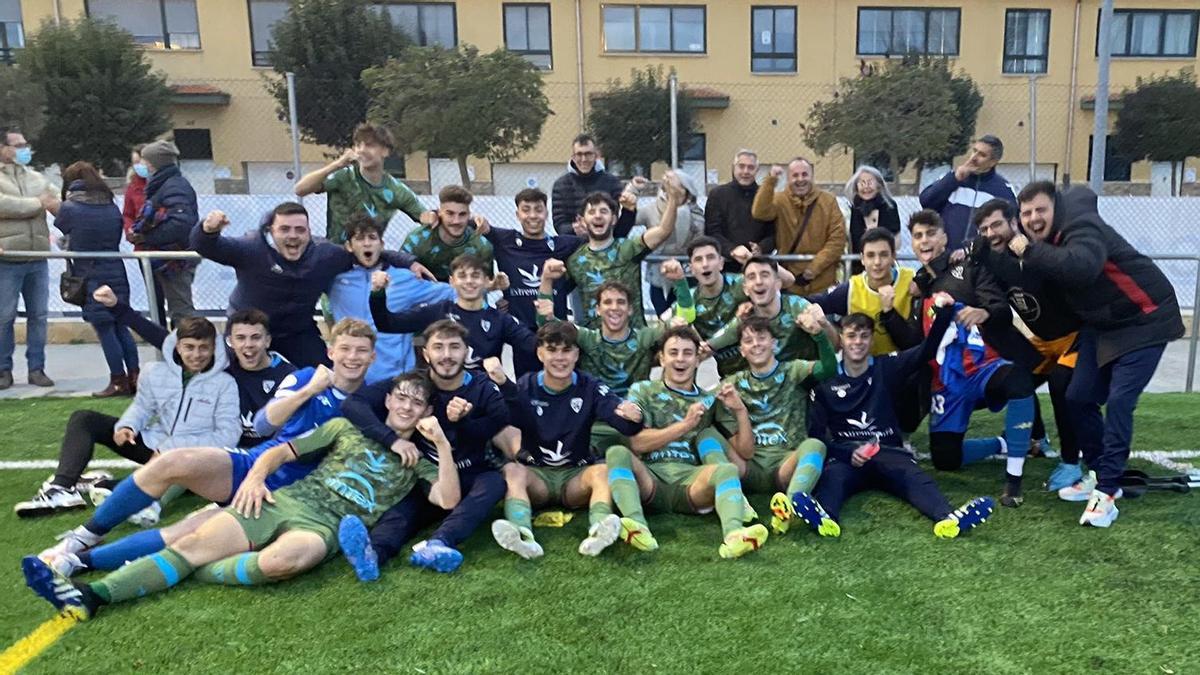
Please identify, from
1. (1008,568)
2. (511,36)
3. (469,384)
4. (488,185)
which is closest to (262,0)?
(511,36)

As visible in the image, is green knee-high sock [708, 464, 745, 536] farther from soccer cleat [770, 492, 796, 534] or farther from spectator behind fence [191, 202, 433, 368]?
spectator behind fence [191, 202, 433, 368]

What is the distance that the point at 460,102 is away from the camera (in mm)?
17219

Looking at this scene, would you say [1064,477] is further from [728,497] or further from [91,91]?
[91,91]

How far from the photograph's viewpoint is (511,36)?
23781mm

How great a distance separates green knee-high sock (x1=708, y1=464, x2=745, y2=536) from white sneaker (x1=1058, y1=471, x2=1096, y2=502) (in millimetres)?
1755

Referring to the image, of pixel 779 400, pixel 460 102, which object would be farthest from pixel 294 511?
pixel 460 102

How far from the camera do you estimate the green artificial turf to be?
291cm

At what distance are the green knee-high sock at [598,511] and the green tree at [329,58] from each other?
1912 cm

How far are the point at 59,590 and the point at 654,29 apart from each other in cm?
2330

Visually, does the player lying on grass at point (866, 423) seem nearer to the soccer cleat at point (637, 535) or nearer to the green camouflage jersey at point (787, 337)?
the green camouflage jersey at point (787, 337)

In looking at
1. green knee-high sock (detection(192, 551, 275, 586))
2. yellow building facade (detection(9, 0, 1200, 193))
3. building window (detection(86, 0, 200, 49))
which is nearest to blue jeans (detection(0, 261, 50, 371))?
green knee-high sock (detection(192, 551, 275, 586))

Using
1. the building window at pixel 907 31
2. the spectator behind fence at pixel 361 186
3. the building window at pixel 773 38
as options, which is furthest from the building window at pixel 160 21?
the spectator behind fence at pixel 361 186

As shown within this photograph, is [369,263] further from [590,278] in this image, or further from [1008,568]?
[1008,568]

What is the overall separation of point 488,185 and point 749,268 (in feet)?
55.1
